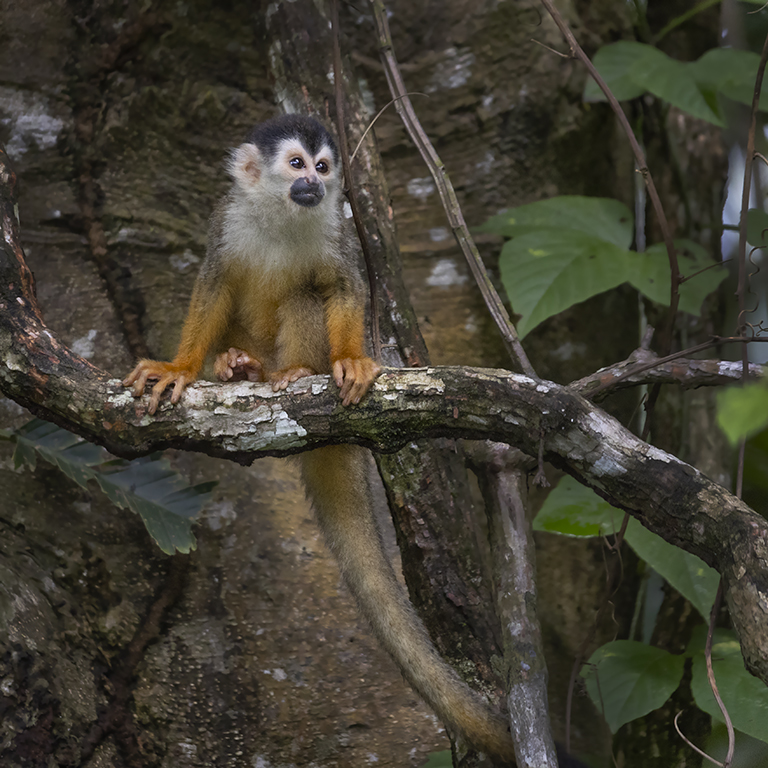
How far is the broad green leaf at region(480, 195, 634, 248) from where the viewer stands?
271cm

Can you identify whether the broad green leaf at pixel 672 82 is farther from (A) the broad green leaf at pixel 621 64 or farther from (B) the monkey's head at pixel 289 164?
(B) the monkey's head at pixel 289 164

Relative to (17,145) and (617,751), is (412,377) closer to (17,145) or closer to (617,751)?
(617,751)

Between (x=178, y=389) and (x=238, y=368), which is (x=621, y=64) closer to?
(x=238, y=368)

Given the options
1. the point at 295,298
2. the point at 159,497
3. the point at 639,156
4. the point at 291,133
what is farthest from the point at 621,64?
the point at 159,497

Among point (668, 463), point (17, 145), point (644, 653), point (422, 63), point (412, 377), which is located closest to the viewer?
point (668, 463)

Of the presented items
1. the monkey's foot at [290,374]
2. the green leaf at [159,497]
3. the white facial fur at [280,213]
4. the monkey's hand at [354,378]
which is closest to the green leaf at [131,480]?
the green leaf at [159,497]

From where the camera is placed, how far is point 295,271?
2445mm

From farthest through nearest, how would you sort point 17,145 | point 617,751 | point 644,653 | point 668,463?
point 17,145 → point 617,751 → point 644,653 → point 668,463

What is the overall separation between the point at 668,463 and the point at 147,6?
2.74 metres

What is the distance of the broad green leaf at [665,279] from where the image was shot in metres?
2.45

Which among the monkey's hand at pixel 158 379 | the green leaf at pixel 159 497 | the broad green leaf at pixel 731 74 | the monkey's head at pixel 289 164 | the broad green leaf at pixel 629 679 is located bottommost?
the broad green leaf at pixel 629 679

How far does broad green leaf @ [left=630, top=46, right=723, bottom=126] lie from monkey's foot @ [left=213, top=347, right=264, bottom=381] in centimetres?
169

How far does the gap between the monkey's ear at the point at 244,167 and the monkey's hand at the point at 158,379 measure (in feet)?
2.71

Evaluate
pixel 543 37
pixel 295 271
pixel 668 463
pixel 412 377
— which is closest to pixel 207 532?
pixel 295 271
